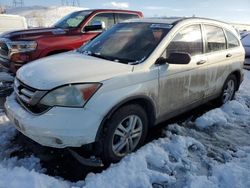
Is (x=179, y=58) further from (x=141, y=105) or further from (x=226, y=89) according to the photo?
(x=226, y=89)

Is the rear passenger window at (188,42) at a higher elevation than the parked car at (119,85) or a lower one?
higher

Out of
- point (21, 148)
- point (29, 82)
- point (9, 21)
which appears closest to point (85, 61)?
point (29, 82)

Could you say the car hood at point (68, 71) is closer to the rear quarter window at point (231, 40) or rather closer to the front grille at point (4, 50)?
the rear quarter window at point (231, 40)

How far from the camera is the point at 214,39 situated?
5172mm

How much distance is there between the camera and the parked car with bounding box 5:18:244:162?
125 inches

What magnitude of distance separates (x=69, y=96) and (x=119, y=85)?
1.94 ft

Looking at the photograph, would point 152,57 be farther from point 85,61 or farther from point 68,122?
point 68,122

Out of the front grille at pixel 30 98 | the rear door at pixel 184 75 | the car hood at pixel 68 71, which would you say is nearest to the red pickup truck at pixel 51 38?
the car hood at pixel 68 71

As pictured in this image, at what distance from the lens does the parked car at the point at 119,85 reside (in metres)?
3.18

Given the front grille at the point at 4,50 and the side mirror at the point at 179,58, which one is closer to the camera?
the side mirror at the point at 179,58

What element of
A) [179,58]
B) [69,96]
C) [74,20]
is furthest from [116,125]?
[74,20]

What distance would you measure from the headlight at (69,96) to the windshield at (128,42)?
2.76ft

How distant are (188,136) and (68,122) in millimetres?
2071

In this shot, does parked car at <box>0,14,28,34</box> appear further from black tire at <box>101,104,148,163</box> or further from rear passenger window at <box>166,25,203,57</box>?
black tire at <box>101,104,148,163</box>
